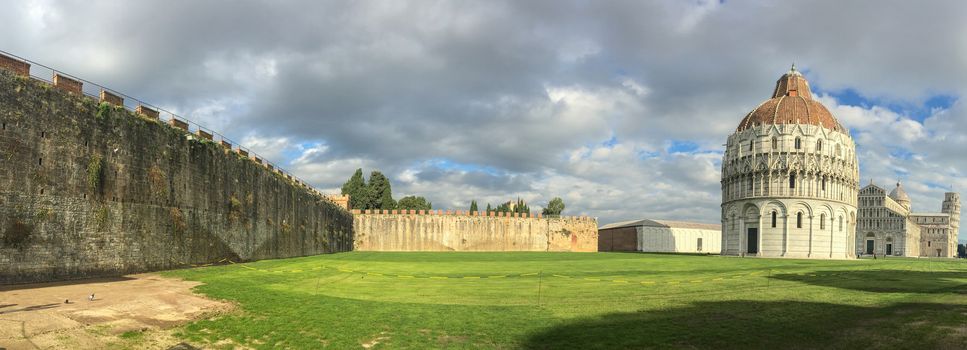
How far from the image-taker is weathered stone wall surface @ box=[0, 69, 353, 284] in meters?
18.8

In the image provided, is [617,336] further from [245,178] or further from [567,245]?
[567,245]

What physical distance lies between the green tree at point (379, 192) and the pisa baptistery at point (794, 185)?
51045mm

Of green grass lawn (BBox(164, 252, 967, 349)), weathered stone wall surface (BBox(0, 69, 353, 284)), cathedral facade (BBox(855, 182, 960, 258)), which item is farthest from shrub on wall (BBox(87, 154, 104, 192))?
cathedral facade (BBox(855, 182, 960, 258))

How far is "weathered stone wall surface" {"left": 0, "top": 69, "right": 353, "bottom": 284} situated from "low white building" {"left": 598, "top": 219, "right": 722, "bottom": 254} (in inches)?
3074

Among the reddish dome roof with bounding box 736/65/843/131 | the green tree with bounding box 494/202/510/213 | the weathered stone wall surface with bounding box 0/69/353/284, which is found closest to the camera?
the weathered stone wall surface with bounding box 0/69/353/284

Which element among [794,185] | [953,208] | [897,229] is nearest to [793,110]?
[794,185]

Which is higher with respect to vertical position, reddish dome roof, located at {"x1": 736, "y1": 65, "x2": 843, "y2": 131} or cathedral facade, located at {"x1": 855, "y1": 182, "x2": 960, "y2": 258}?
reddish dome roof, located at {"x1": 736, "y1": 65, "x2": 843, "y2": 131}

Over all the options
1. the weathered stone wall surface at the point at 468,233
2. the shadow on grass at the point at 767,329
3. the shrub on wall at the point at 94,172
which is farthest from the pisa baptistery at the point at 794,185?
the shrub on wall at the point at 94,172

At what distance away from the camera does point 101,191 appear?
71.4 feet

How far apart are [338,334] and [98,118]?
15808mm

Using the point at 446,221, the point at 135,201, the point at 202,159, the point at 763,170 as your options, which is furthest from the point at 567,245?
the point at 135,201

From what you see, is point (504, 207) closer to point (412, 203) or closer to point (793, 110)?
point (412, 203)

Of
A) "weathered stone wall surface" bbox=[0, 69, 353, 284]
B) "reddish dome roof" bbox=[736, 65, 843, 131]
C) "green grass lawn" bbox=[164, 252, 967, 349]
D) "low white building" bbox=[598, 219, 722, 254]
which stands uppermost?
"reddish dome roof" bbox=[736, 65, 843, 131]

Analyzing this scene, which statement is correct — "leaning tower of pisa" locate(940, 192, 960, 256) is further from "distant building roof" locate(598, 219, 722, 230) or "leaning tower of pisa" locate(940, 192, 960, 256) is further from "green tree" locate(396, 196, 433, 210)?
"green tree" locate(396, 196, 433, 210)
